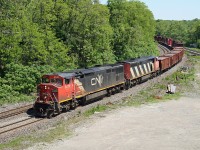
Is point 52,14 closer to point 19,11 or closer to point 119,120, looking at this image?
point 19,11

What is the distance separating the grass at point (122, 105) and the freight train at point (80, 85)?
191cm

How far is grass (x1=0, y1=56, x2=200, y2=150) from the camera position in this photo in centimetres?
2202

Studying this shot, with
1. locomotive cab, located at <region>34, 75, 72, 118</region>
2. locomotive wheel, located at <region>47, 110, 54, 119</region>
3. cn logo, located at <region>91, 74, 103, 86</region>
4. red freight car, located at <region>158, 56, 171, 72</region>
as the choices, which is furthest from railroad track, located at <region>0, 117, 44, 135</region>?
red freight car, located at <region>158, 56, 171, 72</region>

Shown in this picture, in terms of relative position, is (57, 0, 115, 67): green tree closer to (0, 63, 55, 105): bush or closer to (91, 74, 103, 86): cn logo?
(0, 63, 55, 105): bush

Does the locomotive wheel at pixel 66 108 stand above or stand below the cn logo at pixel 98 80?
below

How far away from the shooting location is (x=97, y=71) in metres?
34.7

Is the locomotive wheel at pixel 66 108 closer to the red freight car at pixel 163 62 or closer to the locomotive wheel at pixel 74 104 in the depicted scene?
the locomotive wheel at pixel 74 104

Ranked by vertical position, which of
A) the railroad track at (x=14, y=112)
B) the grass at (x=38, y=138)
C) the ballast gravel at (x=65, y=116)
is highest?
the railroad track at (x=14, y=112)

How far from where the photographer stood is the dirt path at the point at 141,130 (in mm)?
20984

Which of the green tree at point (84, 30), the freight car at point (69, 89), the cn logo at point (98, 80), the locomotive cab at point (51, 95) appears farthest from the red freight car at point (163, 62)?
the locomotive cab at point (51, 95)

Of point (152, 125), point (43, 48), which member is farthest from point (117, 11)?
point (152, 125)

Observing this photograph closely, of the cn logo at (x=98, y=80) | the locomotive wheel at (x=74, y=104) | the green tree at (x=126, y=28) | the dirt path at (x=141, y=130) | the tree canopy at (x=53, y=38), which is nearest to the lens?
the dirt path at (x=141, y=130)

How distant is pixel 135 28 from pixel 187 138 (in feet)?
158

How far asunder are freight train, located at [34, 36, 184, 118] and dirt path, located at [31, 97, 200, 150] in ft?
10.9
